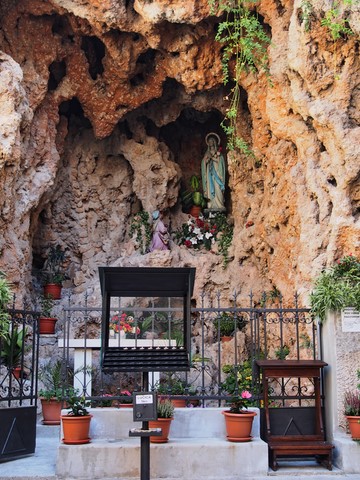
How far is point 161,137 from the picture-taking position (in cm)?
1527

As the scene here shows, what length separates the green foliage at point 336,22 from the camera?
379 inches

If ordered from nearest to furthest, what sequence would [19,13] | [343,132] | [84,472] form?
[84,472] → [343,132] → [19,13]

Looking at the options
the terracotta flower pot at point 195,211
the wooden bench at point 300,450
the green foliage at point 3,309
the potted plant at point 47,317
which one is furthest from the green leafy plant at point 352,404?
the terracotta flower pot at point 195,211

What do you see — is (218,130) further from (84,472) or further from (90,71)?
(84,472)

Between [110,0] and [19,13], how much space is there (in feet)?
6.71

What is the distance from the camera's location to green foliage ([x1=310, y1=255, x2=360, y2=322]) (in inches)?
305

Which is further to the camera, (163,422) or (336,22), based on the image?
(336,22)

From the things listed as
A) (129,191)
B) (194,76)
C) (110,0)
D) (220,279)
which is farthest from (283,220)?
(110,0)

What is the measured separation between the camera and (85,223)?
47.6 feet

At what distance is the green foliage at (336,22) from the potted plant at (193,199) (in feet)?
18.7

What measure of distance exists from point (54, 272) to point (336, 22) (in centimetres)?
783

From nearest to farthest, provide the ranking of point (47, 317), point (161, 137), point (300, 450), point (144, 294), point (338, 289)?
point (144, 294) → point (300, 450) → point (338, 289) → point (47, 317) → point (161, 137)

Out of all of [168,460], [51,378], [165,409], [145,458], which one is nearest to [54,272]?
[51,378]

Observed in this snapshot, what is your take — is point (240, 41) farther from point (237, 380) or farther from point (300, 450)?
point (300, 450)
